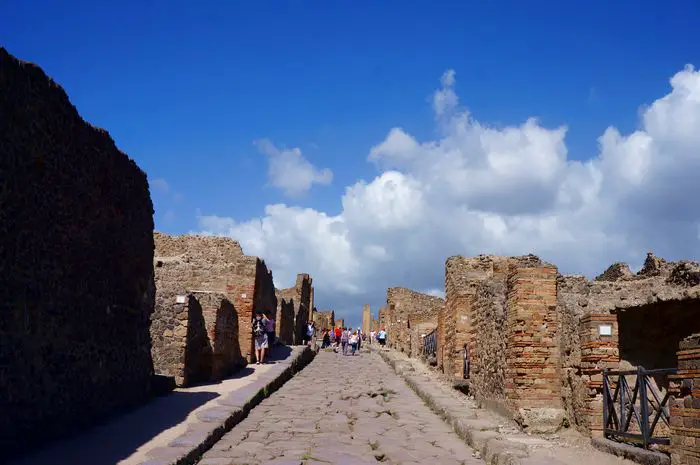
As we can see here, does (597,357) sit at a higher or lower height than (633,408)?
higher

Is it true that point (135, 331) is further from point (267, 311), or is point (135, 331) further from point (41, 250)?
point (267, 311)

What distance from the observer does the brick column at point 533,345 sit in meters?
8.92

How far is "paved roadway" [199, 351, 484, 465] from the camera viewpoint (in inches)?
279

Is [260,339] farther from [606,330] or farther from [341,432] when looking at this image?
[606,330]

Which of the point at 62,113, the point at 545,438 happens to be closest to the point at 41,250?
the point at 62,113

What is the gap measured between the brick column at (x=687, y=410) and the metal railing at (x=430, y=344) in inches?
580

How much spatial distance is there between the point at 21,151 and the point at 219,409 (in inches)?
184

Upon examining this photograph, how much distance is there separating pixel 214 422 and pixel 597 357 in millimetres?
4861

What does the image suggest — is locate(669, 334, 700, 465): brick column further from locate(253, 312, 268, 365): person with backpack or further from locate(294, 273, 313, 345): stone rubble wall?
locate(294, 273, 313, 345): stone rubble wall

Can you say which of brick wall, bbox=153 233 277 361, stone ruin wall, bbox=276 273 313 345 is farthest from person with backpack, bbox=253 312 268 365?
stone ruin wall, bbox=276 273 313 345

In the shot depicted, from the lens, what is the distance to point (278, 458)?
6.97 m

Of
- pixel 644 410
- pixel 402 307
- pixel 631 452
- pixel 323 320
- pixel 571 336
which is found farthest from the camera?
pixel 323 320

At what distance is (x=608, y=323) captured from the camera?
7.89m

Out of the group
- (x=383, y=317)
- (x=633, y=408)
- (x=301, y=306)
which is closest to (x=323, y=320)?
(x=383, y=317)
